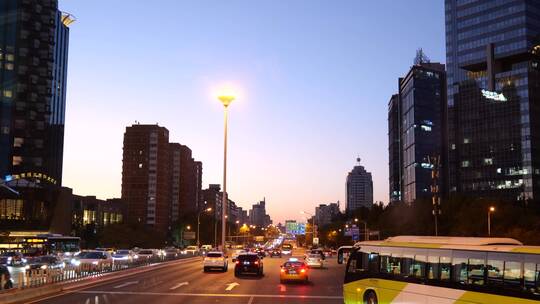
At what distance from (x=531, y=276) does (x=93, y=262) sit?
38678mm

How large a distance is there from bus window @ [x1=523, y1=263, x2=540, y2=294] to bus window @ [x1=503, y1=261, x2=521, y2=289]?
0.23 metres

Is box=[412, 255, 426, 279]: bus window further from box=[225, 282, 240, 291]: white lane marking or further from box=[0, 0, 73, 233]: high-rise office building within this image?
box=[0, 0, 73, 233]: high-rise office building

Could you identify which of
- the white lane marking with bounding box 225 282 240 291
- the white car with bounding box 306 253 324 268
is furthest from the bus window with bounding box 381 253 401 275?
the white car with bounding box 306 253 324 268

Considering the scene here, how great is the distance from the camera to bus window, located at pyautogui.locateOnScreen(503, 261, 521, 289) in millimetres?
15312

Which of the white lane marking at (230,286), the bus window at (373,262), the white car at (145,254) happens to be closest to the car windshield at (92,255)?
the white car at (145,254)

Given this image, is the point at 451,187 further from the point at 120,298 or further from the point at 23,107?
the point at 120,298

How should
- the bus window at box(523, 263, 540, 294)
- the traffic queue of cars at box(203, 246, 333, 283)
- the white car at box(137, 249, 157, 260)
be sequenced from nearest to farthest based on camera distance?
the bus window at box(523, 263, 540, 294) < the traffic queue of cars at box(203, 246, 333, 283) < the white car at box(137, 249, 157, 260)

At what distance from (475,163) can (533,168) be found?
16439 mm

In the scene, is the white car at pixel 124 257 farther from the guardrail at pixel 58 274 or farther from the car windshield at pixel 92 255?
the car windshield at pixel 92 255

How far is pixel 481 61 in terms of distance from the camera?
537ft

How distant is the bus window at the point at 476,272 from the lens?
16.5 meters

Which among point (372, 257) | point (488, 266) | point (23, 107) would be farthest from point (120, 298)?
point (23, 107)

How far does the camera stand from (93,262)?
47438 millimetres

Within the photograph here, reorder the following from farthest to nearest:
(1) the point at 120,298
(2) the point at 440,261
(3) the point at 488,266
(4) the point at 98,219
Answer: (4) the point at 98,219, (1) the point at 120,298, (2) the point at 440,261, (3) the point at 488,266
